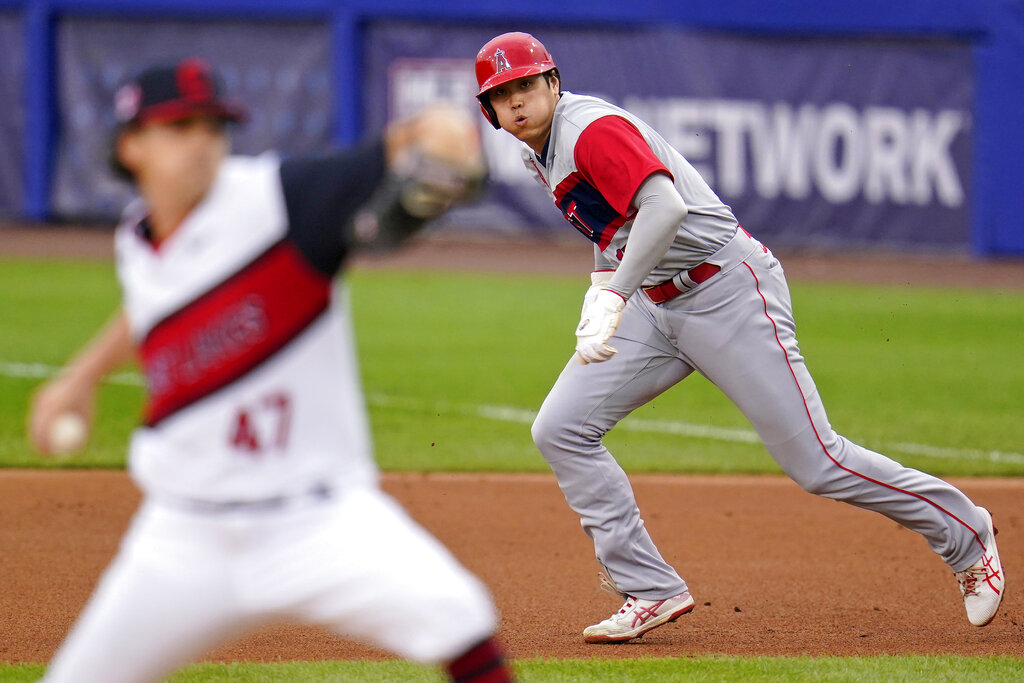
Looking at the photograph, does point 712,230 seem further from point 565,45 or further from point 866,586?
point 565,45

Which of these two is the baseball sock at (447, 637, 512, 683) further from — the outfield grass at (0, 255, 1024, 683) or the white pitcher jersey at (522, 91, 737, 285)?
the white pitcher jersey at (522, 91, 737, 285)

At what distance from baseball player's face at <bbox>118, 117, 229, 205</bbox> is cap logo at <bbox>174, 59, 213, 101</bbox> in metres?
0.05

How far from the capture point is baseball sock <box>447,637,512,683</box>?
8.69 feet

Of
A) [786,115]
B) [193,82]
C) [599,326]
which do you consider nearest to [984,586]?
[599,326]

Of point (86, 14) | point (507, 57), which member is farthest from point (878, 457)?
point (86, 14)

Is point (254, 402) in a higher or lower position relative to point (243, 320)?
lower

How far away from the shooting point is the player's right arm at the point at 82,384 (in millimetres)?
2738

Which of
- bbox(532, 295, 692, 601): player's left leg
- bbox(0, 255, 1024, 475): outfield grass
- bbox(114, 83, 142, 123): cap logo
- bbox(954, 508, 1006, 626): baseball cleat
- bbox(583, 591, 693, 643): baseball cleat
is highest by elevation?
bbox(114, 83, 142, 123): cap logo

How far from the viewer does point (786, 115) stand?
63.7 ft

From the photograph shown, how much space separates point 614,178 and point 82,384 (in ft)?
6.52

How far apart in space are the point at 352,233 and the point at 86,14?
61.9 feet

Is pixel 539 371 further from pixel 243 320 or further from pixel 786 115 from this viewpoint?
pixel 786 115

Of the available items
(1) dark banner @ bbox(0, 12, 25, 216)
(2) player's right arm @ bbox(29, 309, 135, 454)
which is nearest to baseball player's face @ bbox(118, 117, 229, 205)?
(2) player's right arm @ bbox(29, 309, 135, 454)

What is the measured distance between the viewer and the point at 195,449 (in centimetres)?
263
